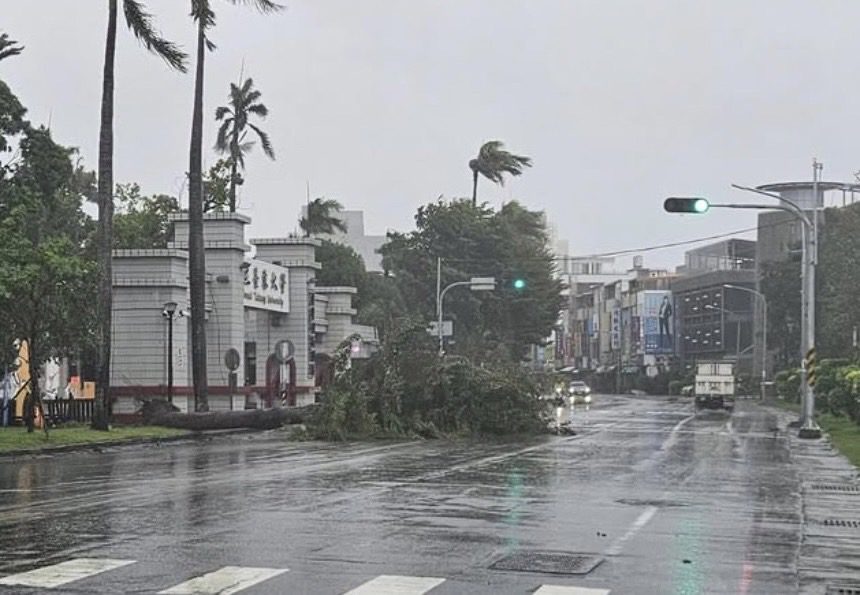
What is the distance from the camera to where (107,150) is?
123ft

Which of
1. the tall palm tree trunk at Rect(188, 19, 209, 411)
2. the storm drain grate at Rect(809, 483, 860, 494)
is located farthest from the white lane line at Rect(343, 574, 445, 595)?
the tall palm tree trunk at Rect(188, 19, 209, 411)

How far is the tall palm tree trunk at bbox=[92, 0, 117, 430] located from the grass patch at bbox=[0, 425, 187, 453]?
2.94 ft

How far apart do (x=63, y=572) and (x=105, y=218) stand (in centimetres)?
2713

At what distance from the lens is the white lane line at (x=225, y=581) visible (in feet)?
33.8

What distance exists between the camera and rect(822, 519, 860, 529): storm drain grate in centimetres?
1581

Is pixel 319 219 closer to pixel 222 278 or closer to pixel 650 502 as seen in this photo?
pixel 222 278

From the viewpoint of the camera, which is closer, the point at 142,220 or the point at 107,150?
the point at 107,150

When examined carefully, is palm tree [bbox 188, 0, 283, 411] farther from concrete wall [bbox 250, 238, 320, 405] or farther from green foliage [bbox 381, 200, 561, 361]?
green foliage [bbox 381, 200, 561, 361]

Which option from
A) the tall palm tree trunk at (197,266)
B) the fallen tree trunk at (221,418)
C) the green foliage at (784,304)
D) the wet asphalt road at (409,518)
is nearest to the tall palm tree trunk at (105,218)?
the fallen tree trunk at (221,418)

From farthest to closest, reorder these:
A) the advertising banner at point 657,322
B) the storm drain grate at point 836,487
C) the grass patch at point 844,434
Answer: the advertising banner at point 657,322 < the grass patch at point 844,434 < the storm drain grate at point 836,487

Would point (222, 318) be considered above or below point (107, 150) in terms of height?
below

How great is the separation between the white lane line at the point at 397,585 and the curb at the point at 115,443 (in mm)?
19474

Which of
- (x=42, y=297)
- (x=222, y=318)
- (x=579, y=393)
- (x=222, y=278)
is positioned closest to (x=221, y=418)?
(x=222, y=318)

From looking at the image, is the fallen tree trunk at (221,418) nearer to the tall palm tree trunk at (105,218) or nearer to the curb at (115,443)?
the curb at (115,443)
